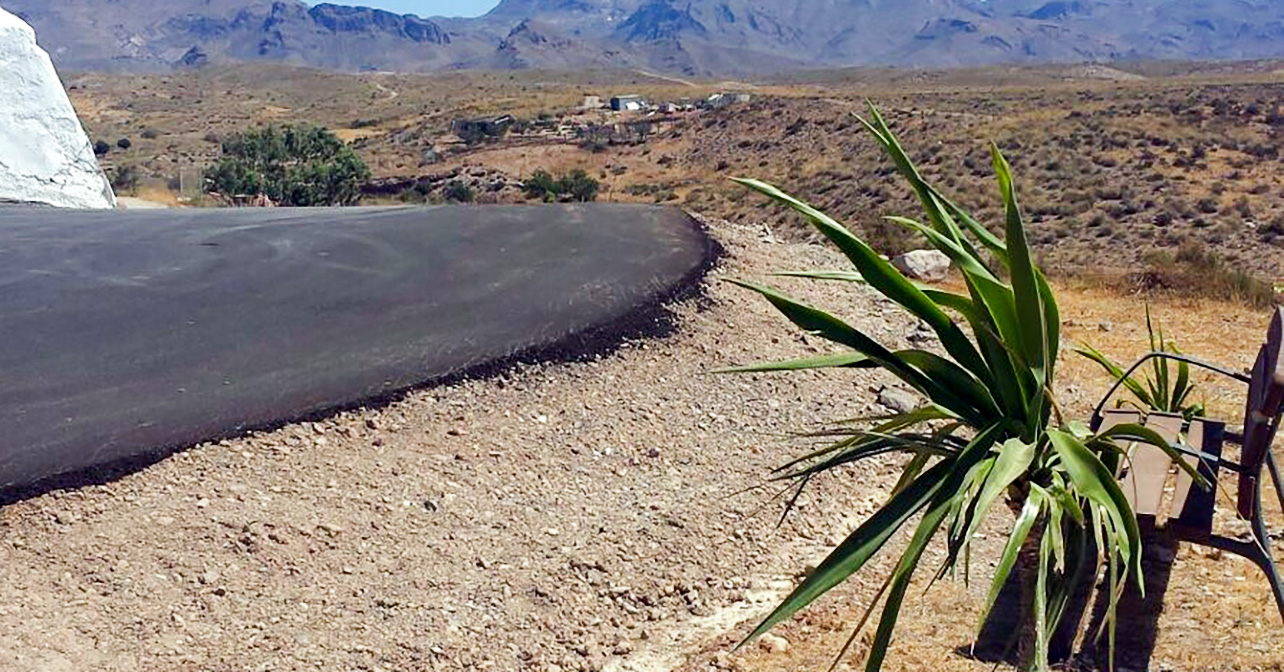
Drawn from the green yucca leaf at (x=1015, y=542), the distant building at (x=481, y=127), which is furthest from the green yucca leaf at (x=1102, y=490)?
the distant building at (x=481, y=127)

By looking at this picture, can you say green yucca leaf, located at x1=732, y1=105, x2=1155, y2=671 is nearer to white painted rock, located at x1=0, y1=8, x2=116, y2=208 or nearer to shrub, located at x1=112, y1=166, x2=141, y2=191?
white painted rock, located at x1=0, y1=8, x2=116, y2=208

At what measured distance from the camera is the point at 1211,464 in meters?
4.72

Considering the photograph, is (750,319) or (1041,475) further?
(750,319)

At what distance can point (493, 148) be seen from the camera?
5316 centimetres

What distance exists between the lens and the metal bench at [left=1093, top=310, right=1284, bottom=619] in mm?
4004

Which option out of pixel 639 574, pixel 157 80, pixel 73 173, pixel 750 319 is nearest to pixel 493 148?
pixel 73 173

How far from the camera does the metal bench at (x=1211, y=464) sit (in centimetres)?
400

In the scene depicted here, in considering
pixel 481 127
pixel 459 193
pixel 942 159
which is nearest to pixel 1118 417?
pixel 942 159

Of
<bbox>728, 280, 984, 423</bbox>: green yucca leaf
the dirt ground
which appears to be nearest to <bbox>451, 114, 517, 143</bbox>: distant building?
the dirt ground

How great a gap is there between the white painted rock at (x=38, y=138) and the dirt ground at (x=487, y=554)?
13.0 m

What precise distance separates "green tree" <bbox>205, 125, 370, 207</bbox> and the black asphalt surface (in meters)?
18.6

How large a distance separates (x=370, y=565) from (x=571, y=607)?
1.08m

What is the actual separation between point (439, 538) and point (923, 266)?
8.49 m

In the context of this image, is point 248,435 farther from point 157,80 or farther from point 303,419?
point 157,80
